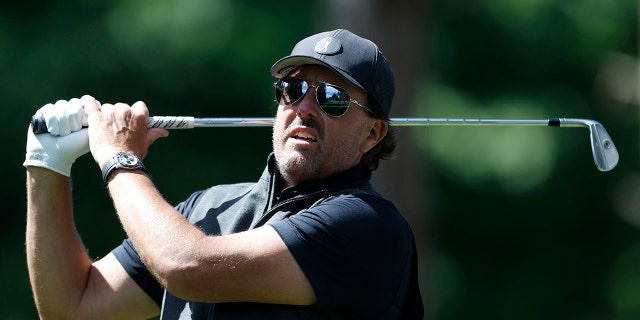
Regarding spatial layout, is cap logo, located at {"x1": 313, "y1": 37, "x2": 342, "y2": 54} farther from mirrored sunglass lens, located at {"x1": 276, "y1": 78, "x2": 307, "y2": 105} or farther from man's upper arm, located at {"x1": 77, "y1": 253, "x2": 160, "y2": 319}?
man's upper arm, located at {"x1": 77, "y1": 253, "x2": 160, "y2": 319}

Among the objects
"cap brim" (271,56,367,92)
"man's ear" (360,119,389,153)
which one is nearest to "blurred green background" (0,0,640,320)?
"man's ear" (360,119,389,153)

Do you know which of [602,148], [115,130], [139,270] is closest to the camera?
[115,130]

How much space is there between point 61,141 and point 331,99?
803mm

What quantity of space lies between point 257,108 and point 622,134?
3.39 m

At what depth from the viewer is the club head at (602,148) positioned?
13.8 feet

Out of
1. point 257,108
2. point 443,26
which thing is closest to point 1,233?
point 257,108

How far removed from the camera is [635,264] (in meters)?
11.5

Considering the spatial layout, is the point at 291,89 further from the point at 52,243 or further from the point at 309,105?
the point at 52,243

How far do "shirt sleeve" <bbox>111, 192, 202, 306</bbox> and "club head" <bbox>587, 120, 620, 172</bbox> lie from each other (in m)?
1.45

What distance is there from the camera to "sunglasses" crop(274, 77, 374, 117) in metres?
3.56

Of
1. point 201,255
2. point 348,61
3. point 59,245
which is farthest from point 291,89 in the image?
point 59,245

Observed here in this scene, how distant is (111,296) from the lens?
3697 mm

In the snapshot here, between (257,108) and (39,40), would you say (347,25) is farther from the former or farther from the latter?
(39,40)

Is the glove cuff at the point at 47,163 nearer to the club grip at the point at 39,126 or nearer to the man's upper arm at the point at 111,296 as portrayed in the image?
the club grip at the point at 39,126
